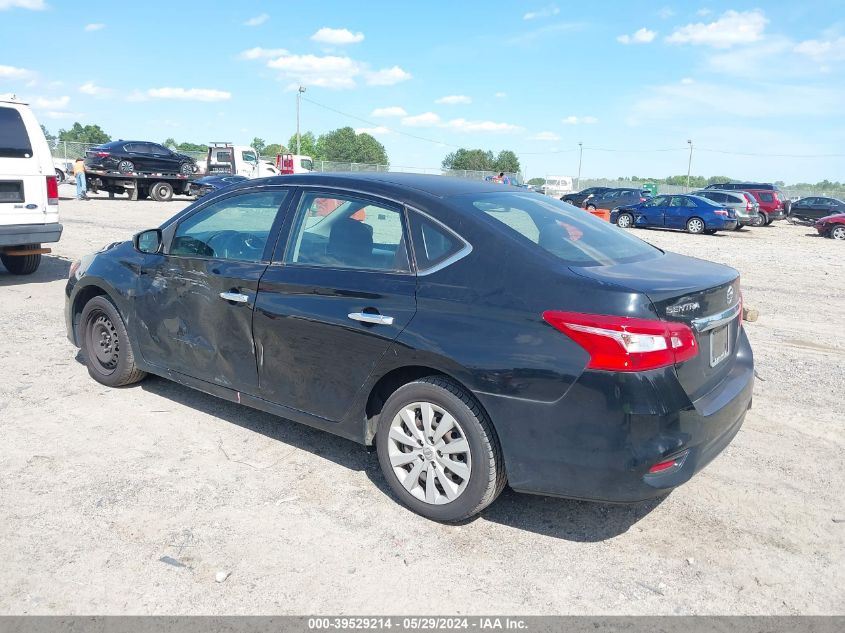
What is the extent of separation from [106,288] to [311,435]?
1.94 meters

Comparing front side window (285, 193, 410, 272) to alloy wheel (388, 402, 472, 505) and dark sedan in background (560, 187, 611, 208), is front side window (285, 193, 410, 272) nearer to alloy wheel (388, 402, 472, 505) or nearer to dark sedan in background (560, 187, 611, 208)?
alloy wheel (388, 402, 472, 505)

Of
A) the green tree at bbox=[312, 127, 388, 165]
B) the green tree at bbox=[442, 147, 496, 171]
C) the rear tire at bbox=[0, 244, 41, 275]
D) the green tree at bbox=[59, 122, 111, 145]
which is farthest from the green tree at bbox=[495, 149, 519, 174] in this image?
the rear tire at bbox=[0, 244, 41, 275]

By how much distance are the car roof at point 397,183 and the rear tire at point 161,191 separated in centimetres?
2504

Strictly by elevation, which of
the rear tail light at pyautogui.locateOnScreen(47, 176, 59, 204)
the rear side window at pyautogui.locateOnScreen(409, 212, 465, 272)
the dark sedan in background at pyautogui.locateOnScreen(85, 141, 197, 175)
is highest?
the dark sedan in background at pyautogui.locateOnScreen(85, 141, 197, 175)

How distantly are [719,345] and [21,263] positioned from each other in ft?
31.6

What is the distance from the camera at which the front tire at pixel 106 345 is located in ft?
16.6

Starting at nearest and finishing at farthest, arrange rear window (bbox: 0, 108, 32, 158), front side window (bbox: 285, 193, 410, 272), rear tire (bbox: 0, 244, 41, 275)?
front side window (bbox: 285, 193, 410, 272) → rear window (bbox: 0, 108, 32, 158) → rear tire (bbox: 0, 244, 41, 275)

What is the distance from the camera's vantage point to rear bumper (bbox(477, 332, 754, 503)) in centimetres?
294

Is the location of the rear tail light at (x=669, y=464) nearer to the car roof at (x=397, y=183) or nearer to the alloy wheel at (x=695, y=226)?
the car roof at (x=397, y=183)

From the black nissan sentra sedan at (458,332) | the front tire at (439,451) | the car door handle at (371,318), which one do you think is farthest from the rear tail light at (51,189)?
the front tire at (439,451)

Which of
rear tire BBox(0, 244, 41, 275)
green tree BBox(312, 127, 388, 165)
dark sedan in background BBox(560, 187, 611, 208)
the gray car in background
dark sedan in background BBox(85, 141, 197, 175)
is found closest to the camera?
rear tire BBox(0, 244, 41, 275)

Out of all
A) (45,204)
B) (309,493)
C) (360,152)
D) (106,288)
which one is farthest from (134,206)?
(360,152)

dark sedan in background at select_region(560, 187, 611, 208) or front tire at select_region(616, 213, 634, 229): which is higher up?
dark sedan in background at select_region(560, 187, 611, 208)

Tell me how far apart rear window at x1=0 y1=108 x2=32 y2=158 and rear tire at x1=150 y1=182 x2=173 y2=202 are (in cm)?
1949
